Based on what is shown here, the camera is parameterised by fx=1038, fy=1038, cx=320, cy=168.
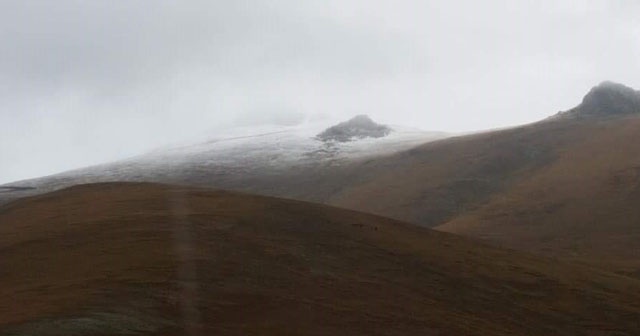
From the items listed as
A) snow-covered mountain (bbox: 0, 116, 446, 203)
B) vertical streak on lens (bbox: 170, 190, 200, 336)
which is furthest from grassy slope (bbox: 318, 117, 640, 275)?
vertical streak on lens (bbox: 170, 190, 200, 336)

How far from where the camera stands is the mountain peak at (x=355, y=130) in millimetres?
107088

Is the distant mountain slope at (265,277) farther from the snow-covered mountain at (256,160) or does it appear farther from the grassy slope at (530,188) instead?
the snow-covered mountain at (256,160)

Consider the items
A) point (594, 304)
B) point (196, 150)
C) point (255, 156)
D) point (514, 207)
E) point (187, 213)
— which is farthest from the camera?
point (196, 150)

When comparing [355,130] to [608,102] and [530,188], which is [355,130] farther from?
[530,188]

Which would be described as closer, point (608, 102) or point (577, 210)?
point (577, 210)

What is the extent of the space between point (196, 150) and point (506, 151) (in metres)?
40.0

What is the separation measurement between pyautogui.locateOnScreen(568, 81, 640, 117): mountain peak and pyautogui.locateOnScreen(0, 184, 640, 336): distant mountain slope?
169 ft

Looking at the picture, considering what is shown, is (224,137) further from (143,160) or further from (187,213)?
(187,213)

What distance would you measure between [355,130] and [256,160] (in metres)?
19.1

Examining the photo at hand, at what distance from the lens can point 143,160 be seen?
10288 cm

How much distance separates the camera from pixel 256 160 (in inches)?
3738

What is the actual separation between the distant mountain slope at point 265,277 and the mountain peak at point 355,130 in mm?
66368

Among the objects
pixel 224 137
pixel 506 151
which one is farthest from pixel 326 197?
pixel 224 137

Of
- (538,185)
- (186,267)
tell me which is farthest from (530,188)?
(186,267)
